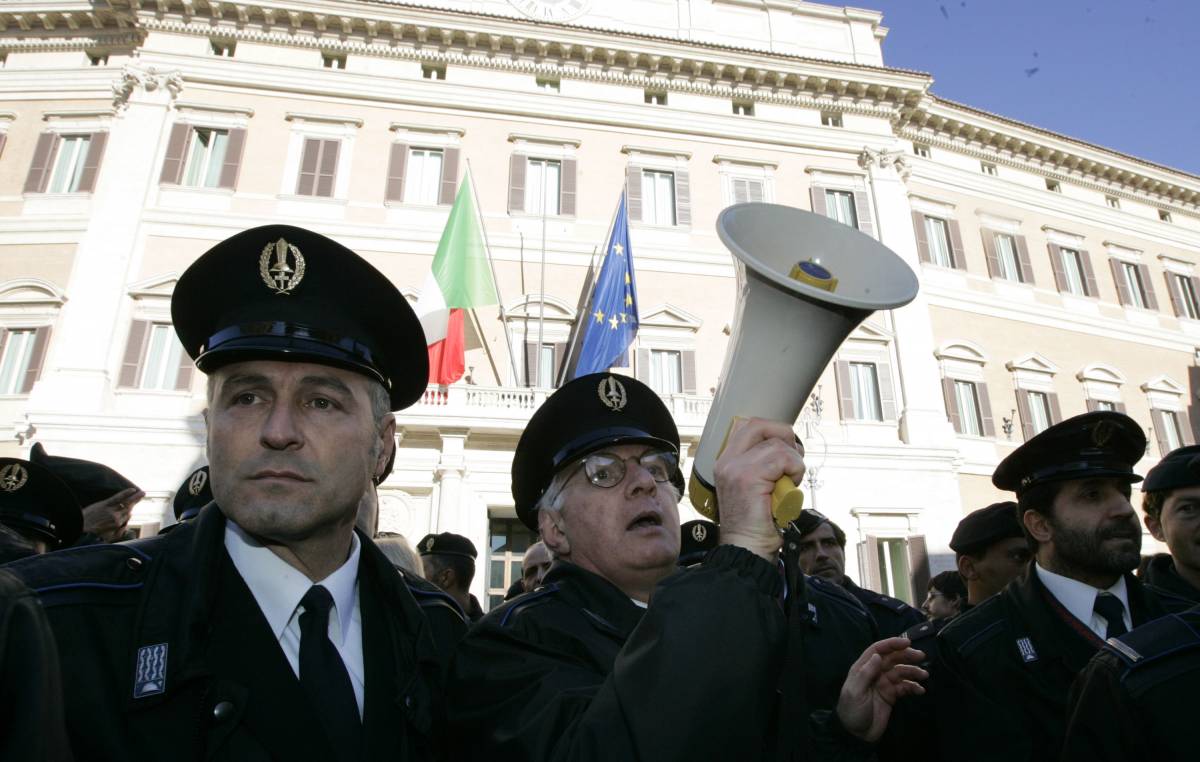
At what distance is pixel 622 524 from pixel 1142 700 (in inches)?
58.3

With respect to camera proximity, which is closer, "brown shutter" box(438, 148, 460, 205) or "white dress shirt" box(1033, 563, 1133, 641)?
"white dress shirt" box(1033, 563, 1133, 641)

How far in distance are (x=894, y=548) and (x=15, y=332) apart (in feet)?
59.8

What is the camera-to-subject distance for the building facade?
13844mm

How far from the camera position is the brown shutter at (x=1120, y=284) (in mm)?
19875

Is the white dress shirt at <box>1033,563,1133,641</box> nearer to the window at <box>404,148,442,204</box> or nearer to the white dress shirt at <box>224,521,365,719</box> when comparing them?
the white dress shirt at <box>224,521,365,719</box>

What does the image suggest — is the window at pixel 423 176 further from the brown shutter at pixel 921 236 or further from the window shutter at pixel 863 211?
the brown shutter at pixel 921 236

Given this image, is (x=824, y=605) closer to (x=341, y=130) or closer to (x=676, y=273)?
(x=676, y=273)

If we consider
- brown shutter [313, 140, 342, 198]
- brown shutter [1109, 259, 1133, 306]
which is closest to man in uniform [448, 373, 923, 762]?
Answer: brown shutter [313, 140, 342, 198]

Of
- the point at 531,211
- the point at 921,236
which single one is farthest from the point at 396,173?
the point at 921,236

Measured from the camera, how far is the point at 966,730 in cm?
264

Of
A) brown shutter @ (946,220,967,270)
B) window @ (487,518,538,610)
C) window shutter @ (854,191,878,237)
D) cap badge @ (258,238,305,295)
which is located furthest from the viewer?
brown shutter @ (946,220,967,270)

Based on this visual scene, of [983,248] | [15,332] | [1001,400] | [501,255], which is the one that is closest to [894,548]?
[1001,400]

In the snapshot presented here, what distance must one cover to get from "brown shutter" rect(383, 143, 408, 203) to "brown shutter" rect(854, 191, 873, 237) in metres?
10.7

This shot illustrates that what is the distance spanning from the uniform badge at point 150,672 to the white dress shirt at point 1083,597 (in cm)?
310
